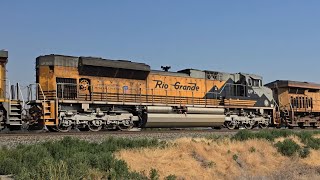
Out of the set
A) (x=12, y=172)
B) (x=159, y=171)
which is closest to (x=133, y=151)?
(x=159, y=171)

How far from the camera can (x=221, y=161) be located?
12312mm

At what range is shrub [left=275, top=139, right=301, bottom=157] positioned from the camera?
14.6m

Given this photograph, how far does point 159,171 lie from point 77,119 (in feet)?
19.4

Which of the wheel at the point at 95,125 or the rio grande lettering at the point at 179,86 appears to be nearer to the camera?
the wheel at the point at 95,125

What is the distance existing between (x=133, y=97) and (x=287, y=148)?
23.5ft

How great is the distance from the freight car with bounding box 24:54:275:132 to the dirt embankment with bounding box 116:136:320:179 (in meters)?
4.01

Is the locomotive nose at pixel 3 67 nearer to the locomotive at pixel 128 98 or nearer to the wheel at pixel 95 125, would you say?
the locomotive at pixel 128 98

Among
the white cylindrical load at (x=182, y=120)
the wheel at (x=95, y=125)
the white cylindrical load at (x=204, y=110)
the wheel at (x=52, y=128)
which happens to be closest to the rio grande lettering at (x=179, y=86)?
the white cylindrical load at (x=204, y=110)

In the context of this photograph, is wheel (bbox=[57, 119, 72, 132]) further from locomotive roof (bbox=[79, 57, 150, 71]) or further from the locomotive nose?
locomotive roof (bbox=[79, 57, 150, 71])

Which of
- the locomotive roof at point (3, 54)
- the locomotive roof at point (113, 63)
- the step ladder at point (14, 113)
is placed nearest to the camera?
the step ladder at point (14, 113)

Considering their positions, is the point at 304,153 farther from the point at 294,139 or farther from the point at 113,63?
the point at 113,63

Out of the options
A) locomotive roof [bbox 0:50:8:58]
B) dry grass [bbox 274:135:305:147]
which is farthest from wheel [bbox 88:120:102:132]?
dry grass [bbox 274:135:305:147]

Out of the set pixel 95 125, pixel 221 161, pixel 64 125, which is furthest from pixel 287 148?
pixel 64 125

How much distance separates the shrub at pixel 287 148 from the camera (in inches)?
576
